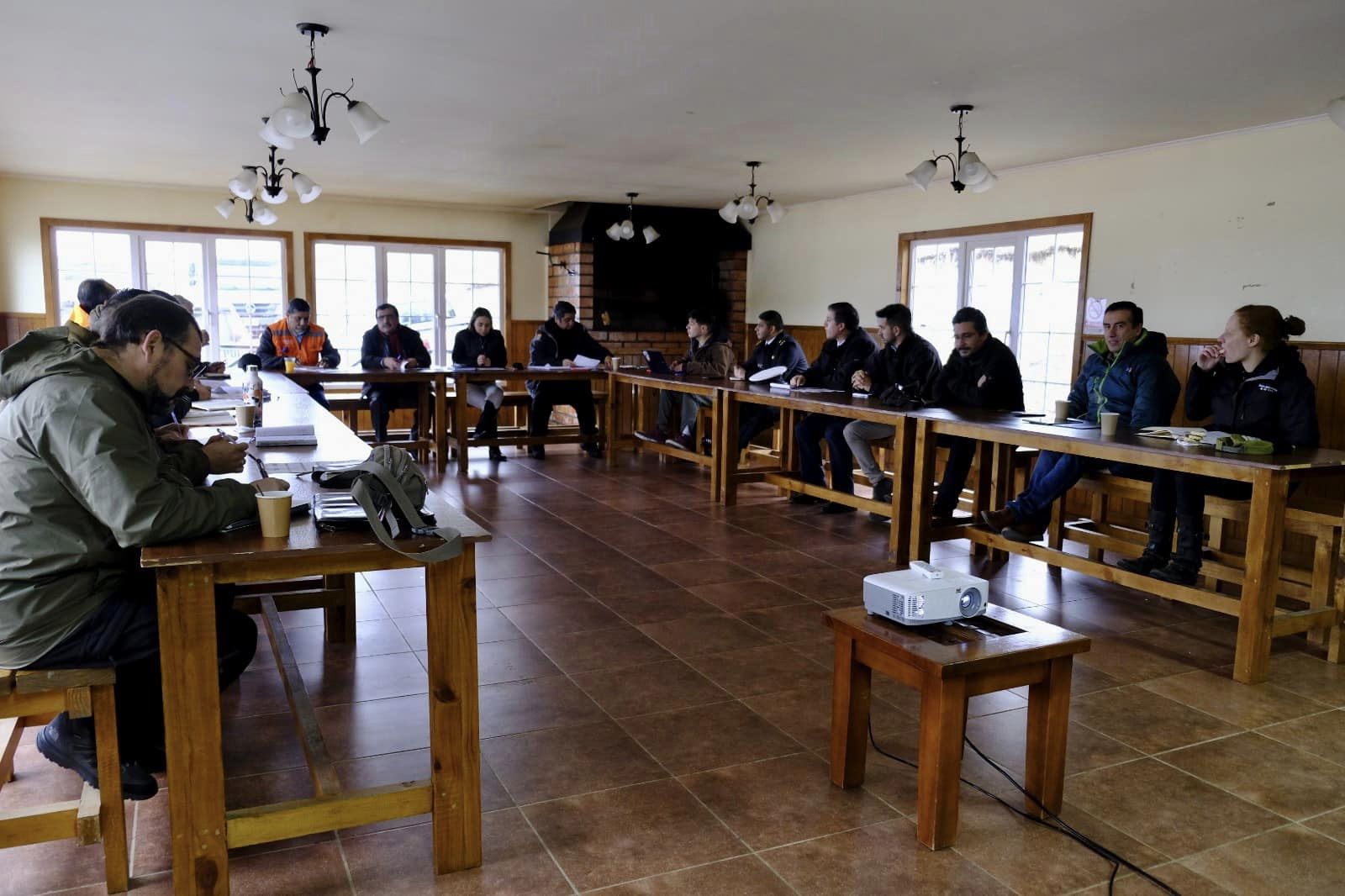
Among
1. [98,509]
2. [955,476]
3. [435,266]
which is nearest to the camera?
[98,509]

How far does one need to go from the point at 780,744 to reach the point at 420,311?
8169mm

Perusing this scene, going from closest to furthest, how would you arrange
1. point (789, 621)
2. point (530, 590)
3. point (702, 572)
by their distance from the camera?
1. point (789, 621)
2. point (530, 590)
3. point (702, 572)

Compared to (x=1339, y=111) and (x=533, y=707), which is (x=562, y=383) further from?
(x=1339, y=111)

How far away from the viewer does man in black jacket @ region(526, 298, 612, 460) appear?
772 cm

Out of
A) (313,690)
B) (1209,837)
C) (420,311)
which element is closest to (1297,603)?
(1209,837)

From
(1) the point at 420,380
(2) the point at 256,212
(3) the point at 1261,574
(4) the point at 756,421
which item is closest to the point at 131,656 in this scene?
(3) the point at 1261,574

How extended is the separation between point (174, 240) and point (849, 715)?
8.67 meters

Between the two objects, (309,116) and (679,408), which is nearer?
(309,116)

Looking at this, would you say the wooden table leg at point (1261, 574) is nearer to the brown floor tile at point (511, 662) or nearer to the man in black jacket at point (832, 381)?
the brown floor tile at point (511, 662)

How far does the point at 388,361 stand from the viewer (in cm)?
742

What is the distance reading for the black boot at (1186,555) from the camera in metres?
3.85

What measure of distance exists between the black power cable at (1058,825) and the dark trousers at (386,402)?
556cm

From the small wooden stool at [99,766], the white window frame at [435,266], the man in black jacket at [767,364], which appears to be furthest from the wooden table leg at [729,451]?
the white window frame at [435,266]

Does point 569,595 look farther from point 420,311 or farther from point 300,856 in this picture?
point 420,311
